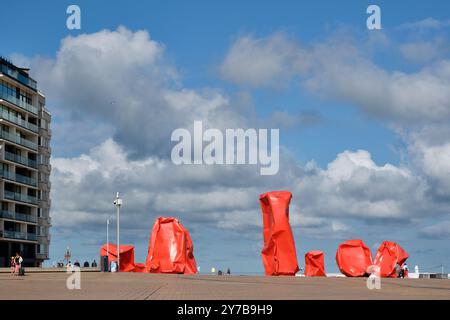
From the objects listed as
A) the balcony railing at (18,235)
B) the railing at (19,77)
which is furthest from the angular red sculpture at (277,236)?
the railing at (19,77)

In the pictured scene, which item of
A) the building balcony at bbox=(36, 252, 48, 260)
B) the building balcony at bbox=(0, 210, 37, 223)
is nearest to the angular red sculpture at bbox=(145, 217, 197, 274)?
the building balcony at bbox=(0, 210, 37, 223)

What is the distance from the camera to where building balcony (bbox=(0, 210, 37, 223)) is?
83.8m

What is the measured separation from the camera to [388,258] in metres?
46.0

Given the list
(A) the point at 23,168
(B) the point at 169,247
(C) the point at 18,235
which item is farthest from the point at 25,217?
(B) the point at 169,247

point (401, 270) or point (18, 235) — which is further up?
point (18, 235)

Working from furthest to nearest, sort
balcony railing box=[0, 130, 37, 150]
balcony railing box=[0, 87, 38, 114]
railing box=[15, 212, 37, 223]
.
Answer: railing box=[15, 212, 37, 223], balcony railing box=[0, 130, 37, 150], balcony railing box=[0, 87, 38, 114]

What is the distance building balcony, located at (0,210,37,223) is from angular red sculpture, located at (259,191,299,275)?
46810mm

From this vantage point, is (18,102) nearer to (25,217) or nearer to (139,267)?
(25,217)

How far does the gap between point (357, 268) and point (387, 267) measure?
180 centimetres

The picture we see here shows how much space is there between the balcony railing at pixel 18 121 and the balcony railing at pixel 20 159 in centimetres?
357

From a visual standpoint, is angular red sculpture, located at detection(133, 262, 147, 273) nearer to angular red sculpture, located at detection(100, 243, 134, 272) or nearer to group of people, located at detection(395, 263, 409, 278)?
angular red sculpture, located at detection(100, 243, 134, 272)

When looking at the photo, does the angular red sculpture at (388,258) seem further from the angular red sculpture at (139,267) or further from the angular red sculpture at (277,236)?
the angular red sculpture at (139,267)

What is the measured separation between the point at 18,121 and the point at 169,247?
1795 inches

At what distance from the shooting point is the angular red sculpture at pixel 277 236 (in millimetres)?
43250
